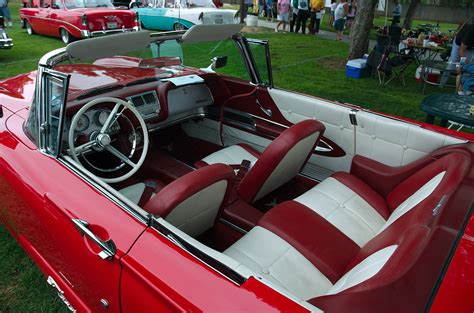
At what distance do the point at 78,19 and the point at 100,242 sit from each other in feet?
30.7

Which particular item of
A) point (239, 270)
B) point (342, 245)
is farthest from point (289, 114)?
point (239, 270)

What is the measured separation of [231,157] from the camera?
3174mm

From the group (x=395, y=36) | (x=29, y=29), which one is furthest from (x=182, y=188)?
(x=29, y=29)

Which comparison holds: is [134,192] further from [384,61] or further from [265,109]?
[384,61]

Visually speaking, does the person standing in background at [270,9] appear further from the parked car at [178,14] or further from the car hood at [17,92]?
the car hood at [17,92]

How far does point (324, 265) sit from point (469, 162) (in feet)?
3.07

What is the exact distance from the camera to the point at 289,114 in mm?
3195

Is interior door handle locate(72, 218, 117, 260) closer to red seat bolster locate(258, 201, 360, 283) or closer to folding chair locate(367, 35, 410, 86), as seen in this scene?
red seat bolster locate(258, 201, 360, 283)

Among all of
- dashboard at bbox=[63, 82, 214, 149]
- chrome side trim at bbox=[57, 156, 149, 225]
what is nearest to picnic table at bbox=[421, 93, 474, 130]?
dashboard at bbox=[63, 82, 214, 149]

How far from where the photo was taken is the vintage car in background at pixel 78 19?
372 inches

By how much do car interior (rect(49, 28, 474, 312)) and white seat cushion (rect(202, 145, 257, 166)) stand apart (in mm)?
12

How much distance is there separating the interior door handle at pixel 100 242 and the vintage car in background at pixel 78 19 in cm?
879

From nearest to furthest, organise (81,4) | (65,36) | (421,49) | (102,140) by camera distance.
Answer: (102,140)
(421,49)
(81,4)
(65,36)

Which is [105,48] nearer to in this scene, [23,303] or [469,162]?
[23,303]
